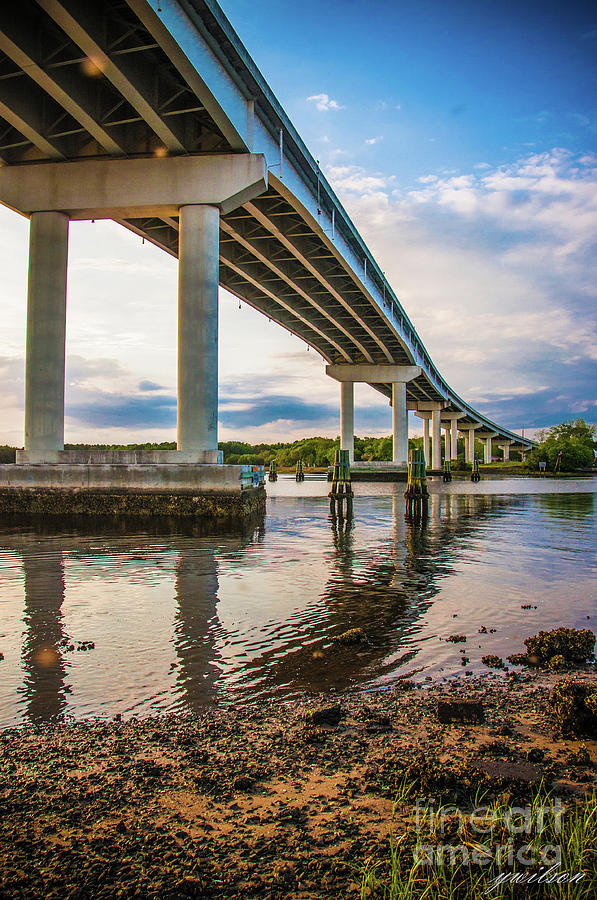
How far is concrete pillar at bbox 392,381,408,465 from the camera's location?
205 ft

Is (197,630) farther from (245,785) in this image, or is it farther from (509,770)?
(509,770)

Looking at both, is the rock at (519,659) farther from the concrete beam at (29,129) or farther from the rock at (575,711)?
the concrete beam at (29,129)

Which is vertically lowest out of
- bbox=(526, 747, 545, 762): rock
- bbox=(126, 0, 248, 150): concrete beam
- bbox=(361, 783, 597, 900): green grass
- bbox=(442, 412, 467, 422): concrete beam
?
bbox=(526, 747, 545, 762): rock

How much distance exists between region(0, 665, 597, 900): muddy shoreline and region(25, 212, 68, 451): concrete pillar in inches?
712

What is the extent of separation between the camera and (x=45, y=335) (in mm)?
20281

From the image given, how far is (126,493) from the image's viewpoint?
61.6 ft

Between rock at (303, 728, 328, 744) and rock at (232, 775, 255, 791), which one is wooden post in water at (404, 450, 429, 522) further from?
rock at (232, 775, 255, 791)

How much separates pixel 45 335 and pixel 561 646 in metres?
19.2

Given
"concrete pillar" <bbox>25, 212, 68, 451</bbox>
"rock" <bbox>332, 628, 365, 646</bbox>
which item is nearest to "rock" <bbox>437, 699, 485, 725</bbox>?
"rock" <bbox>332, 628, 365, 646</bbox>

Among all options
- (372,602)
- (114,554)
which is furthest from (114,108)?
(372,602)

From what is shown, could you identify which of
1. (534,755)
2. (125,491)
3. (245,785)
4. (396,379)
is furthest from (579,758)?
(396,379)

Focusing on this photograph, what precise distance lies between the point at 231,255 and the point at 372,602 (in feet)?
99.7

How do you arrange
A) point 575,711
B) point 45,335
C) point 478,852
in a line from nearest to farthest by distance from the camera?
Result: point 478,852
point 575,711
point 45,335

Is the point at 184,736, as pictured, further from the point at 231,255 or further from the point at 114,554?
the point at 231,255
